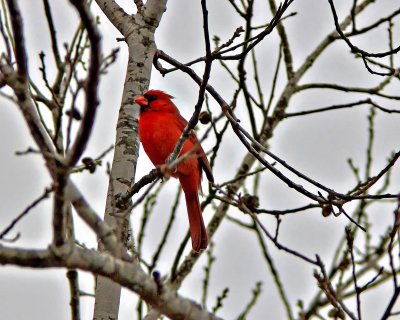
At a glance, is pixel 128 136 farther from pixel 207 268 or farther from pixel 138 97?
pixel 207 268

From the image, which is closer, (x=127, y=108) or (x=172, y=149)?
(x=127, y=108)

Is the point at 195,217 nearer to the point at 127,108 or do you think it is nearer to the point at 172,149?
the point at 172,149

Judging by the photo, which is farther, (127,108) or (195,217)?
(195,217)

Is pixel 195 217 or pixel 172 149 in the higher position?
pixel 172 149

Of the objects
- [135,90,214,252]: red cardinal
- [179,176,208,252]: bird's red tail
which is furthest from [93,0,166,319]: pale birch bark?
[179,176,208,252]: bird's red tail

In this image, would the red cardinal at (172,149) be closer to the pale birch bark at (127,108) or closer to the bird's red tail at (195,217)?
the bird's red tail at (195,217)

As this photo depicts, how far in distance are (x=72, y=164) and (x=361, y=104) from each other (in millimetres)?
3699

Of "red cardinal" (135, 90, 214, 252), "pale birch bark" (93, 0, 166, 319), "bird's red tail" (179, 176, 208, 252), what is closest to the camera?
"pale birch bark" (93, 0, 166, 319)

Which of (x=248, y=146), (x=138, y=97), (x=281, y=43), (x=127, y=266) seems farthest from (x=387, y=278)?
(x=127, y=266)

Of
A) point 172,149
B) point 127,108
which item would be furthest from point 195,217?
point 127,108

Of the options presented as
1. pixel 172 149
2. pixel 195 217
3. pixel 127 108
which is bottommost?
pixel 127 108

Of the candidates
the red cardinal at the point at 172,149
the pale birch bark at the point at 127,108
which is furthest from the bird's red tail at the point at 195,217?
the pale birch bark at the point at 127,108

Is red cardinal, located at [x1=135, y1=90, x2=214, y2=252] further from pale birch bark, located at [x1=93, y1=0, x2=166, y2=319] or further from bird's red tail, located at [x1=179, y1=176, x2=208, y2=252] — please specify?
pale birch bark, located at [x1=93, y1=0, x2=166, y2=319]

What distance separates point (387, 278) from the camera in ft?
18.7
